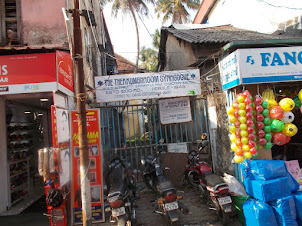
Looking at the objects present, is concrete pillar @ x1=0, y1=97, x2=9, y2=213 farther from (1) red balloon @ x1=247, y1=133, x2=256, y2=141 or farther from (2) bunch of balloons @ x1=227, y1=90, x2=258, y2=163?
(1) red balloon @ x1=247, y1=133, x2=256, y2=141

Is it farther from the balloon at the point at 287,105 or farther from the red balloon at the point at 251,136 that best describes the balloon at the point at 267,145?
the balloon at the point at 287,105

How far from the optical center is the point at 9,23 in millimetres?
5492

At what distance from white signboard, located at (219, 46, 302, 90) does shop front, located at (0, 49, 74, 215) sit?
386 cm

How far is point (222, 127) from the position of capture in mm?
5633

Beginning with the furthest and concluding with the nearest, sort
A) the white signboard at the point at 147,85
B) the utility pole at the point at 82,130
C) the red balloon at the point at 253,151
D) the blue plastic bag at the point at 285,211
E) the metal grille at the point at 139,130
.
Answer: the metal grille at the point at 139,130
the white signboard at the point at 147,85
the red balloon at the point at 253,151
the blue plastic bag at the point at 285,211
the utility pole at the point at 82,130

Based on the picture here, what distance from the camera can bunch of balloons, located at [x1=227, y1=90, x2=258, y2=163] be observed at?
411 centimetres

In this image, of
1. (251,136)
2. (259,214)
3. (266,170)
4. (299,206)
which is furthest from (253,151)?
(299,206)

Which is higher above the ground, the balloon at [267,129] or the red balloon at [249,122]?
the red balloon at [249,122]

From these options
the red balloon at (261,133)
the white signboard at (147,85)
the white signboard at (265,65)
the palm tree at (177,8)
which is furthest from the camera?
the palm tree at (177,8)

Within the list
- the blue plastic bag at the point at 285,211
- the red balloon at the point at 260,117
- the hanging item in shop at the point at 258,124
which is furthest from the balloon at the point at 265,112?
the blue plastic bag at the point at 285,211

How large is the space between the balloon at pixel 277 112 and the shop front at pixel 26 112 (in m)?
4.43

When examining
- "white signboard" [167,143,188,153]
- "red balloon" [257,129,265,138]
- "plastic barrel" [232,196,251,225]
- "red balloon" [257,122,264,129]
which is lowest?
"plastic barrel" [232,196,251,225]

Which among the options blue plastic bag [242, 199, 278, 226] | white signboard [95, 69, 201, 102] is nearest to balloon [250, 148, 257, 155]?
blue plastic bag [242, 199, 278, 226]

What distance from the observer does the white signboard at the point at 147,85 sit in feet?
19.2
